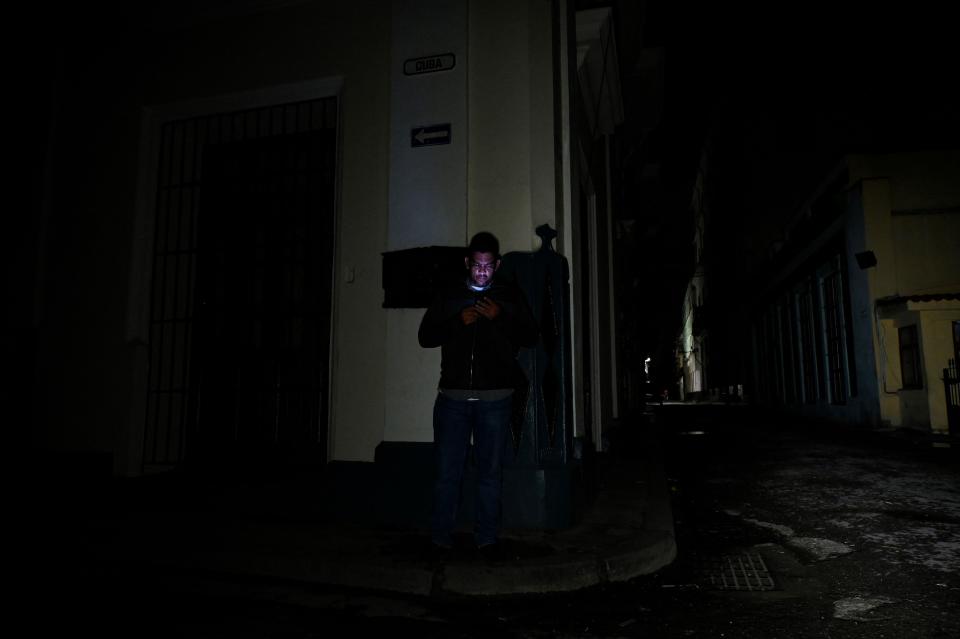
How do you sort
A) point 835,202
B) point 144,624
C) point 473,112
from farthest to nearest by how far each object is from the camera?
point 835,202 < point 473,112 < point 144,624

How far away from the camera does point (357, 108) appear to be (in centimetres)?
554

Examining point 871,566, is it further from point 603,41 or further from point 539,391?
point 603,41

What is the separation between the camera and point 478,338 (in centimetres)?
395

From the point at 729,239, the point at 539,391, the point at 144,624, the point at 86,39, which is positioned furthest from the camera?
the point at 729,239

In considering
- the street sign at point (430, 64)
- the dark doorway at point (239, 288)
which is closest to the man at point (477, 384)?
the street sign at point (430, 64)

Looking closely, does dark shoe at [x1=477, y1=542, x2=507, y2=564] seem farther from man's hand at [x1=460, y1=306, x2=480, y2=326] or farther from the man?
man's hand at [x1=460, y1=306, x2=480, y2=326]

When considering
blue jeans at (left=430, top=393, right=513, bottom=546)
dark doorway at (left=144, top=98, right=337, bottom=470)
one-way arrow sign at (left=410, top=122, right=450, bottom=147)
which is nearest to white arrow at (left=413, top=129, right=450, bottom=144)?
one-way arrow sign at (left=410, top=122, right=450, bottom=147)

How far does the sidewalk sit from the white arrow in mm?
3001

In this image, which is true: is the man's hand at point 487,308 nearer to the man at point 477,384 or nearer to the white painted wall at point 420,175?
the man at point 477,384

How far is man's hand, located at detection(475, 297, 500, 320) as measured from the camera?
3715 millimetres

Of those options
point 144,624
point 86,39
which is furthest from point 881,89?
point 144,624

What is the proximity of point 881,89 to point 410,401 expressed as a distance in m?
22.6

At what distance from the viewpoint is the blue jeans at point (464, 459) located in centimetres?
386

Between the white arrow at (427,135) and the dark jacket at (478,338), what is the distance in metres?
1.60
